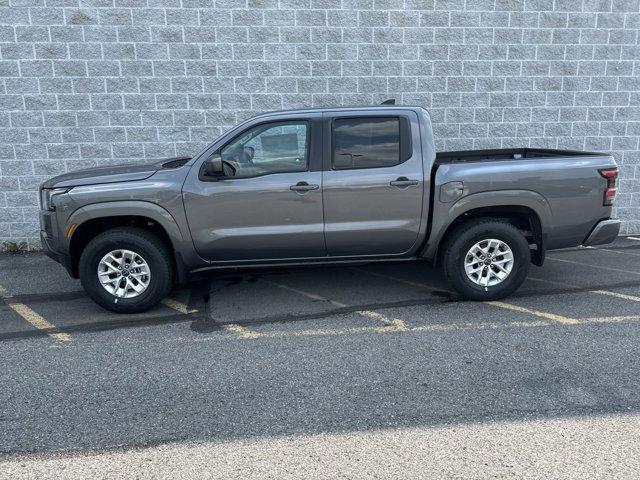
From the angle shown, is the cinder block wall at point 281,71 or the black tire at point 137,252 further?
the cinder block wall at point 281,71

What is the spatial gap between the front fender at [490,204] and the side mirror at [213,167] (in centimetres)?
212

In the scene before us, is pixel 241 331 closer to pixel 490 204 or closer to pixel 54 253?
pixel 54 253

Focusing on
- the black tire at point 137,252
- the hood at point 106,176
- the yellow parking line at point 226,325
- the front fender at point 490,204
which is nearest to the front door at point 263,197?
the black tire at point 137,252

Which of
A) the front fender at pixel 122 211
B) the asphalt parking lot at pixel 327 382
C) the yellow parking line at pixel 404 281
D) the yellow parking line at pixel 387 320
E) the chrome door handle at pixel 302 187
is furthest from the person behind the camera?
the yellow parking line at pixel 404 281

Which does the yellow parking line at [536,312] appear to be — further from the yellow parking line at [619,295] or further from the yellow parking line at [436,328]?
the yellow parking line at [619,295]

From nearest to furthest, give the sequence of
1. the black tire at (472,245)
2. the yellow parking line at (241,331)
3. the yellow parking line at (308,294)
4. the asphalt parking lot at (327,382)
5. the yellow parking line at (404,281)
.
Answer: the asphalt parking lot at (327,382)
the yellow parking line at (241,331)
the black tire at (472,245)
the yellow parking line at (308,294)
the yellow parking line at (404,281)

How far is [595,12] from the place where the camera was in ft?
27.2

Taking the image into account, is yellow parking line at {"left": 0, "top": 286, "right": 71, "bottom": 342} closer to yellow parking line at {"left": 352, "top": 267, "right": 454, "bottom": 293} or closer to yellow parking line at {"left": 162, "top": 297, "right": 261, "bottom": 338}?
yellow parking line at {"left": 162, "top": 297, "right": 261, "bottom": 338}

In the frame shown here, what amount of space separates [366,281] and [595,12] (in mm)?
5830

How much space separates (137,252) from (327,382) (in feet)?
7.89

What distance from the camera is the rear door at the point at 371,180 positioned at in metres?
5.21

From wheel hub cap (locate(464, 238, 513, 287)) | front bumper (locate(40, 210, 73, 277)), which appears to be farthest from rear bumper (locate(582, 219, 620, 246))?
front bumper (locate(40, 210, 73, 277))

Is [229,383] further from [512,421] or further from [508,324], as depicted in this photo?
[508,324]

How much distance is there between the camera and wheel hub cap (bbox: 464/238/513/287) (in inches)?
213
